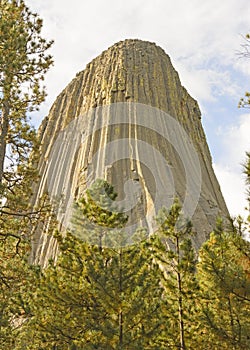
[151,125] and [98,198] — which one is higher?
[151,125]

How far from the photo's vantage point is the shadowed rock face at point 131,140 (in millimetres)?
30844

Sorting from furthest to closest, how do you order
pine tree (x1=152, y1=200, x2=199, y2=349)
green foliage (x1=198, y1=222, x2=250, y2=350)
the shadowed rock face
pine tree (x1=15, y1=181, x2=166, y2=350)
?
the shadowed rock face
pine tree (x1=152, y1=200, x2=199, y2=349)
pine tree (x1=15, y1=181, x2=166, y2=350)
green foliage (x1=198, y1=222, x2=250, y2=350)

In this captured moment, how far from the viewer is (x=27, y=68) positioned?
9.14 meters

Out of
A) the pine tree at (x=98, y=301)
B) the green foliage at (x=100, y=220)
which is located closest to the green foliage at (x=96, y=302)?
the pine tree at (x=98, y=301)

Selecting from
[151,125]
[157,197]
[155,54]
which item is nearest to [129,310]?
[157,197]

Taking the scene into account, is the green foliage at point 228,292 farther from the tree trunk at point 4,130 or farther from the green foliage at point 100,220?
the tree trunk at point 4,130

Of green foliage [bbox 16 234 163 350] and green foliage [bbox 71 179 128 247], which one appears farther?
green foliage [bbox 71 179 128 247]

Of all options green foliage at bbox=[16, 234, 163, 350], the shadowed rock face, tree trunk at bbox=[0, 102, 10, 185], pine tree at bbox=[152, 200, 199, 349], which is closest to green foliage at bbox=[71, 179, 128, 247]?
green foliage at bbox=[16, 234, 163, 350]

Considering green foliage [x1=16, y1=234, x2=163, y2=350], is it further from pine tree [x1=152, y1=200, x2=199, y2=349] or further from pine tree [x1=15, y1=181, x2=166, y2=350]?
pine tree [x1=152, y1=200, x2=199, y2=349]

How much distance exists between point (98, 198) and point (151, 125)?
26.4 meters

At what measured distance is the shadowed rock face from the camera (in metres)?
30.8

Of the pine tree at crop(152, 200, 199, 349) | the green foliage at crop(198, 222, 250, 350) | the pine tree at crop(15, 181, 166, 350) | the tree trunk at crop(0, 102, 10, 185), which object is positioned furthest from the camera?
the pine tree at crop(152, 200, 199, 349)

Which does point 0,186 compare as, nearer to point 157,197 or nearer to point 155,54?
point 157,197

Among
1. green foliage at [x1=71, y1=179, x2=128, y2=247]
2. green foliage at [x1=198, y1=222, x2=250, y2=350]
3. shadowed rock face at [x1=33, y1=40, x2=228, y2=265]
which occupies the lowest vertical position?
green foliage at [x1=198, y1=222, x2=250, y2=350]
